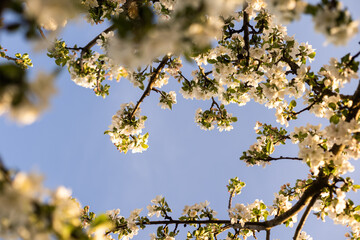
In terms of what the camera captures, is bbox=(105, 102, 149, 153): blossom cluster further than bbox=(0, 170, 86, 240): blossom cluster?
Yes

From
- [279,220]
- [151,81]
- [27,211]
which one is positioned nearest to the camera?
[27,211]

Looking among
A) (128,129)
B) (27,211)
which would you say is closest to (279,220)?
(128,129)

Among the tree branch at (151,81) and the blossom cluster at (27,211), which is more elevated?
the tree branch at (151,81)

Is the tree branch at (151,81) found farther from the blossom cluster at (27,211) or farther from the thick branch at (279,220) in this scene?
the blossom cluster at (27,211)

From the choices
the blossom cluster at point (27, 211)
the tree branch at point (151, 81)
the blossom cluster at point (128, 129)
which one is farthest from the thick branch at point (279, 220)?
the blossom cluster at point (27, 211)

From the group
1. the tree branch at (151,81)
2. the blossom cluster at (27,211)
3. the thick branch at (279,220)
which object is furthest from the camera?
the tree branch at (151,81)

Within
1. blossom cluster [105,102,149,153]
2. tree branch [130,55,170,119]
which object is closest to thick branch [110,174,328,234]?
blossom cluster [105,102,149,153]

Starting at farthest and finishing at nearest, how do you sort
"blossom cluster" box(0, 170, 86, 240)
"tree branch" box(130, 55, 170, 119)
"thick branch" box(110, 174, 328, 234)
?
1. "tree branch" box(130, 55, 170, 119)
2. "thick branch" box(110, 174, 328, 234)
3. "blossom cluster" box(0, 170, 86, 240)

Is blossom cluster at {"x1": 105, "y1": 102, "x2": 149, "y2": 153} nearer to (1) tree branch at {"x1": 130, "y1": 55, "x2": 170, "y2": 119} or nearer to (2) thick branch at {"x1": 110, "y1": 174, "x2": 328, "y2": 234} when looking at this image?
(1) tree branch at {"x1": 130, "y1": 55, "x2": 170, "y2": 119}

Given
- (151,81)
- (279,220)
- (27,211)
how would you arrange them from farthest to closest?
(151,81), (279,220), (27,211)

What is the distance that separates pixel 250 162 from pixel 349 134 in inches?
72.8

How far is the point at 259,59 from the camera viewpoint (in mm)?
4168

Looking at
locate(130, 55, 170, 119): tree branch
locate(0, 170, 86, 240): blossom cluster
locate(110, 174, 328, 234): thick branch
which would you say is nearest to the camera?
locate(0, 170, 86, 240): blossom cluster

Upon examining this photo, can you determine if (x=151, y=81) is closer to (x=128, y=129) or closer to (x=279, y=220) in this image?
(x=128, y=129)
